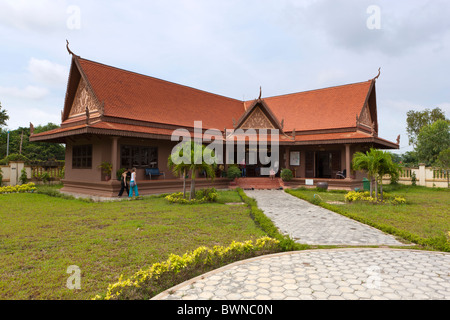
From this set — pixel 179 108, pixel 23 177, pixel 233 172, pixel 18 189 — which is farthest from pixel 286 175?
pixel 23 177

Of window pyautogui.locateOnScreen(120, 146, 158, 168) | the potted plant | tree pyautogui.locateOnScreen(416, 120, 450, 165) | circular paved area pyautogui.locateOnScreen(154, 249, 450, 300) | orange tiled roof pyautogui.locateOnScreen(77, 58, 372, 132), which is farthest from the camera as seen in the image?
tree pyautogui.locateOnScreen(416, 120, 450, 165)

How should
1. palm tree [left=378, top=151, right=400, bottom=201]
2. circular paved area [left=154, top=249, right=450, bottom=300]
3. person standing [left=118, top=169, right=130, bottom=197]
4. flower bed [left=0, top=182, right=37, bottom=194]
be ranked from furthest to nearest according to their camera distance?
flower bed [left=0, top=182, right=37, bottom=194] → person standing [left=118, top=169, right=130, bottom=197] → palm tree [left=378, top=151, right=400, bottom=201] → circular paved area [left=154, top=249, right=450, bottom=300]

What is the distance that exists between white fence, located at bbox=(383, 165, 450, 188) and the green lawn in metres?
18.4

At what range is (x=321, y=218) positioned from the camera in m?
8.54

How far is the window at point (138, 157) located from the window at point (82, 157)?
71.9 inches

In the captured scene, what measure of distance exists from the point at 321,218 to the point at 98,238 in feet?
20.8

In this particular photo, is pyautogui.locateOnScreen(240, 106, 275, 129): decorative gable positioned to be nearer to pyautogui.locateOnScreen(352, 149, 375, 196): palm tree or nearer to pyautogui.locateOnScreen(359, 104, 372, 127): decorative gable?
pyautogui.locateOnScreen(359, 104, 372, 127): decorative gable

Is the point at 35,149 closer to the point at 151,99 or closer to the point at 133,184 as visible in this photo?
the point at 151,99

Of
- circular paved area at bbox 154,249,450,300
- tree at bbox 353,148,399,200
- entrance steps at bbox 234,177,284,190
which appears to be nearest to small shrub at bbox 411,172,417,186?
entrance steps at bbox 234,177,284,190

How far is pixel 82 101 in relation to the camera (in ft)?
51.9

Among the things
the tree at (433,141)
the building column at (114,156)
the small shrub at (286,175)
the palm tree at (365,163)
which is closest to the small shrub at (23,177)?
the building column at (114,156)

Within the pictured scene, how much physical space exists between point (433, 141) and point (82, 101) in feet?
137

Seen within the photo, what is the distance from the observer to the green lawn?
151 inches
